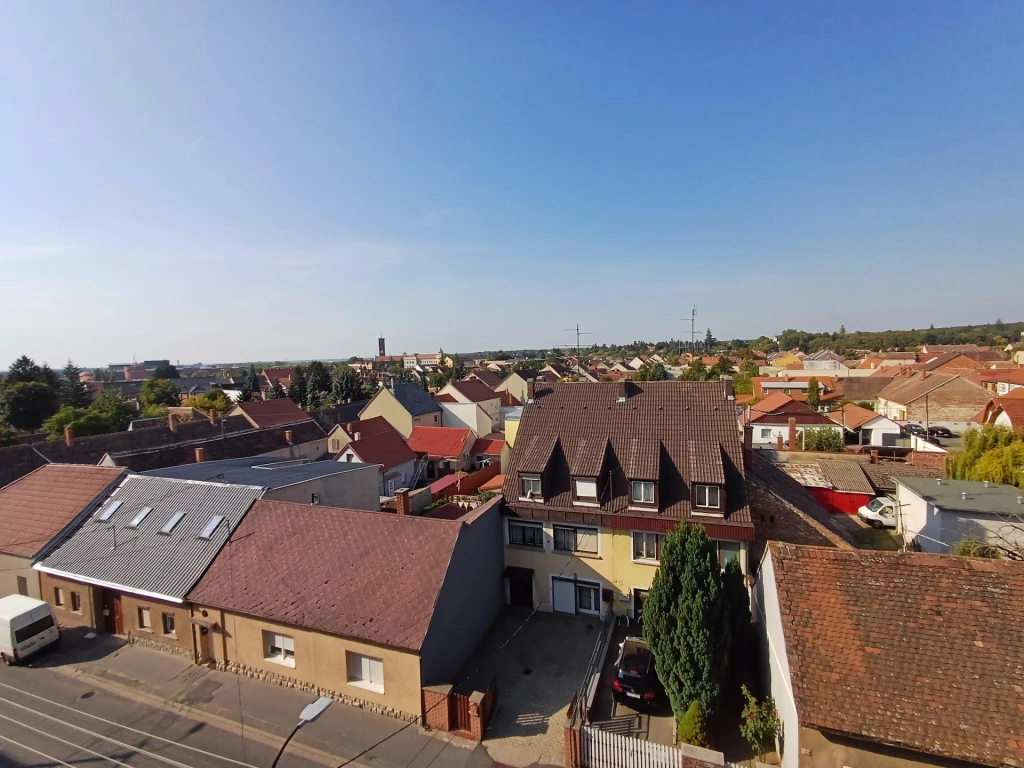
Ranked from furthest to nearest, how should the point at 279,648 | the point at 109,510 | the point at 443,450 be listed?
the point at 443,450 → the point at 109,510 → the point at 279,648

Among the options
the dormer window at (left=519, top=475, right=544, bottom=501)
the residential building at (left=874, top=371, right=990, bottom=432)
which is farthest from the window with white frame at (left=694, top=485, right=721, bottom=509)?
the residential building at (left=874, top=371, right=990, bottom=432)

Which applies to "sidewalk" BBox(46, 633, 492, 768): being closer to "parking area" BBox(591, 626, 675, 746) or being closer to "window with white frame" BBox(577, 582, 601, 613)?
"parking area" BBox(591, 626, 675, 746)

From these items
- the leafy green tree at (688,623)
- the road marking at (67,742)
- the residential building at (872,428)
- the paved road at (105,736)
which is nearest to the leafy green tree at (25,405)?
the paved road at (105,736)

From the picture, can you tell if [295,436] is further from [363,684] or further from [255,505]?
[363,684]

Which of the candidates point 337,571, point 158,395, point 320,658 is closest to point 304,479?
point 337,571

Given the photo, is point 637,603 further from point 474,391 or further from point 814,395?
point 814,395
